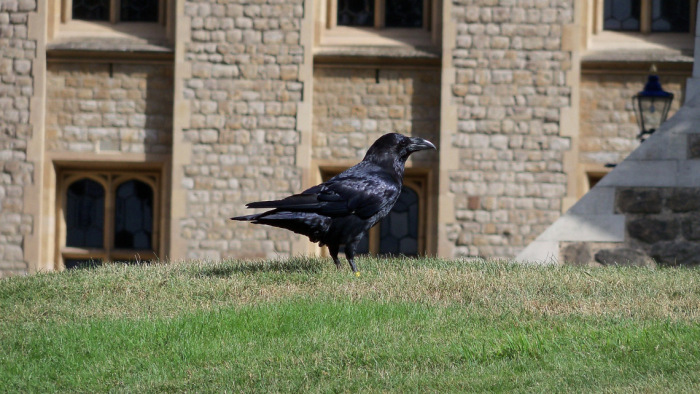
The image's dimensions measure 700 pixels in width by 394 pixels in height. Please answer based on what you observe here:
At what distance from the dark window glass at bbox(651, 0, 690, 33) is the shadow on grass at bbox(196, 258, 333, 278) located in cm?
809

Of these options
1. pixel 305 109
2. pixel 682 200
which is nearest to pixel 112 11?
pixel 305 109

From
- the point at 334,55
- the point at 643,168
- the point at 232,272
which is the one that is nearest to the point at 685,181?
the point at 643,168

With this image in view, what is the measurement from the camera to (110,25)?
16.8 m

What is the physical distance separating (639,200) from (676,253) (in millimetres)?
576

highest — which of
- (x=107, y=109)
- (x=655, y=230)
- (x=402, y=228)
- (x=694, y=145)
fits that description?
(x=107, y=109)

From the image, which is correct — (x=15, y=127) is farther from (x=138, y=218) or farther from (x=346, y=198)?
(x=346, y=198)

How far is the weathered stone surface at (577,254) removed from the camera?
10742 millimetres

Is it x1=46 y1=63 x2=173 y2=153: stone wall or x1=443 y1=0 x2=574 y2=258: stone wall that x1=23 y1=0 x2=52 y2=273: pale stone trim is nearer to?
x1=46 y1=63 x2=173 y2=153: stone wall

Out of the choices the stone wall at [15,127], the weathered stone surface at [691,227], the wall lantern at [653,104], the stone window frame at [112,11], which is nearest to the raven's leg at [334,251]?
the weathered stone surface at [691,227]

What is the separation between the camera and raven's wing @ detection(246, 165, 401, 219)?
8812 mm

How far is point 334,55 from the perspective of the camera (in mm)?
16031

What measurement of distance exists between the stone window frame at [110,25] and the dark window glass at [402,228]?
13.0 feet

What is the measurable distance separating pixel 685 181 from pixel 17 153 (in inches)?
373

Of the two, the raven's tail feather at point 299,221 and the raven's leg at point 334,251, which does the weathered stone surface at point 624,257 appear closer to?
the raven's leg at point 334,251
